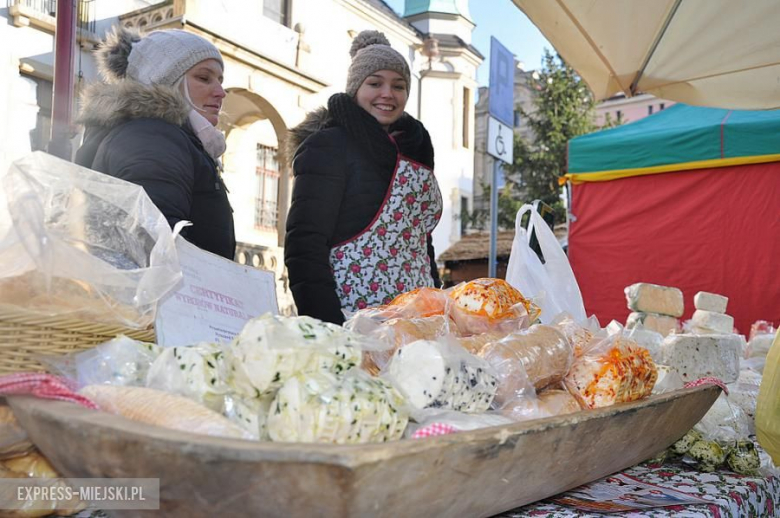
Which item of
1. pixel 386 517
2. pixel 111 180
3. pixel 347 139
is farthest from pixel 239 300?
pixel 347 139

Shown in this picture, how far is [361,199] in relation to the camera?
6.83ft

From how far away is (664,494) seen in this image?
103 centimetres

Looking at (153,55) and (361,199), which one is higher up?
(153,55)

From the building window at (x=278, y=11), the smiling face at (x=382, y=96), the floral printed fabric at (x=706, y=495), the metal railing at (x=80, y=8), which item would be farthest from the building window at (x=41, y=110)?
the floral printed fabric at (x=706, y=495)

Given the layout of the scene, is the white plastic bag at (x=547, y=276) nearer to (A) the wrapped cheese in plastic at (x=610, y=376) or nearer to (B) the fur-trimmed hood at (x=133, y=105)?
(A) the wrapped cheese in plastic at (x=610, y=376)

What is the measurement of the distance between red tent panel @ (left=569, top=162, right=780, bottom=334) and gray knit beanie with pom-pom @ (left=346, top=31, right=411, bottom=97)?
314cm

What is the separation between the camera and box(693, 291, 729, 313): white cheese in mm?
3506

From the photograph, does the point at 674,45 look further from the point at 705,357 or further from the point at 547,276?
the point at 705,357

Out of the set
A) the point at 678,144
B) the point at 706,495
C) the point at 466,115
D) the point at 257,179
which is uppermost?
the point at 466,115

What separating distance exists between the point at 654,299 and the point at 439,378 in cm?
284

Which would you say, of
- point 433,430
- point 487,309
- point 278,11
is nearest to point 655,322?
point 487,309

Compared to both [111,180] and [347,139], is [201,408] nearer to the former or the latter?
[111,180]

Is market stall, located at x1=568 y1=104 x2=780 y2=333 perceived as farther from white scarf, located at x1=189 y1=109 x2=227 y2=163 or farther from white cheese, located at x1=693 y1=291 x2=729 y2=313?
white scarf, located at x1=189 y1=109 x2=227 y2=163

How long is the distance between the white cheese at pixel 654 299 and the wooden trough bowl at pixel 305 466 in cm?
273
